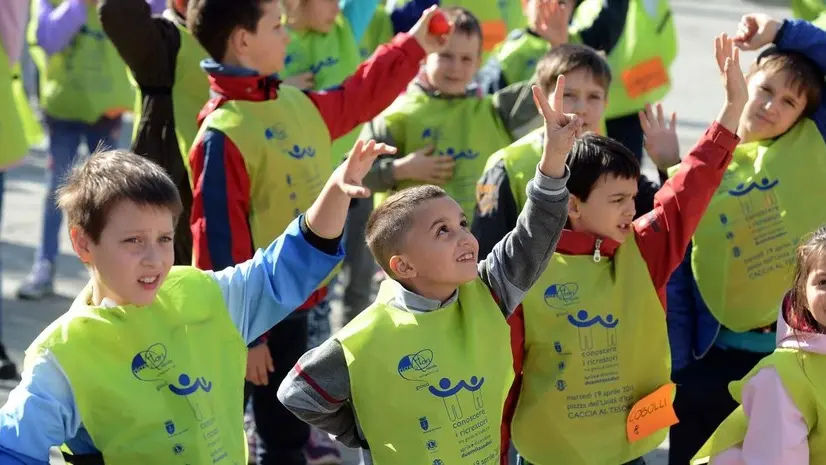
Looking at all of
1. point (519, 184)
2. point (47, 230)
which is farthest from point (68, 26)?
point (519, 184)

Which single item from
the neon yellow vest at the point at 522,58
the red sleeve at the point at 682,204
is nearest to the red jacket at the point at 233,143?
the red sleeve at the point at 682,204

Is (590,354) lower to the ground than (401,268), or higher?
lower

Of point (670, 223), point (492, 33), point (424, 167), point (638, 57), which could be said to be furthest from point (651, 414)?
point (492, 33)

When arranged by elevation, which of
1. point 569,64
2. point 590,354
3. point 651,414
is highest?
point 569,64

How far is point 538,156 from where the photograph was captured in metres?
4.01

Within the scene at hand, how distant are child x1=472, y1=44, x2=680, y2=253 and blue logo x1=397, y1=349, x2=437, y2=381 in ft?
2.90

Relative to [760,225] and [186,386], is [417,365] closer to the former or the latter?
[186,386]

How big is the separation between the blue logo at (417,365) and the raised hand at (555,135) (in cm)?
51

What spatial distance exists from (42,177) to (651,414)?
6.74m

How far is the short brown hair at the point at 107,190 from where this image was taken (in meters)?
2.90

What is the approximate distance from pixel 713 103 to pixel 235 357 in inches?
371

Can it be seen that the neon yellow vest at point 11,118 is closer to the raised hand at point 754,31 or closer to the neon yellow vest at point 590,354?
the neon yellow vest at point 590,354

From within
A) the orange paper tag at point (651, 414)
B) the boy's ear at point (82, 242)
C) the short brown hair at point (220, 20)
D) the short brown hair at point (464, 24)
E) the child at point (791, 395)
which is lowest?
the orange paper tag at point (651, 414)

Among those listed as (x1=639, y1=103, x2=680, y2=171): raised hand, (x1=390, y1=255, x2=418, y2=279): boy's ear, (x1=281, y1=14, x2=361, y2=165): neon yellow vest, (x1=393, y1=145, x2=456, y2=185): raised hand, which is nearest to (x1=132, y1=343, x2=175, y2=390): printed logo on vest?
(x1=390, y1=255, x2=418, y2=279): boy's ear
